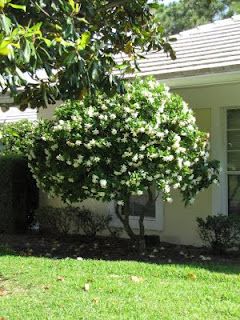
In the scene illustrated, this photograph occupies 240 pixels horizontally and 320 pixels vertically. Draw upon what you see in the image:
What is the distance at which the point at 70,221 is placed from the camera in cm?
1163

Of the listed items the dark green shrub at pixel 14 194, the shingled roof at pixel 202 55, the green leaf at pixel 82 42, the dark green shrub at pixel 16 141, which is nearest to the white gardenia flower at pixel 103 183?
the shingled roof at pixel 202 55

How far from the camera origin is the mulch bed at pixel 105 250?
896cm

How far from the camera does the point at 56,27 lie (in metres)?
5.17

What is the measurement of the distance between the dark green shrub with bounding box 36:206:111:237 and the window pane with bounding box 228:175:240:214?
2319mm

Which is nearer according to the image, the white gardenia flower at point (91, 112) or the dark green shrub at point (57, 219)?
the white gardenia flower at point (91, 112)

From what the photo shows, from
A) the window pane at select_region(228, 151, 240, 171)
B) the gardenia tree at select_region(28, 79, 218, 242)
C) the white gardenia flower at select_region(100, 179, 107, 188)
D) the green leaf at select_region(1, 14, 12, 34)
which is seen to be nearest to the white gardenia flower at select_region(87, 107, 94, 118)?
the gardenia tree at select_region(28, 79, 218, 242)

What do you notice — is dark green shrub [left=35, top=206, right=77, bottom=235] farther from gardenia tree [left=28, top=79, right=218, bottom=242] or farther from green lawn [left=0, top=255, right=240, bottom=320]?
green lawn [left=0, top=255, right=240, bottom=320]

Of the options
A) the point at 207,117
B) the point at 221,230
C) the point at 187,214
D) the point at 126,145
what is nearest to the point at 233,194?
the point at 187,214

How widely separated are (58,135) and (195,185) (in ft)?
7.11

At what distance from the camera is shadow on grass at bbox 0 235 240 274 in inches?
336

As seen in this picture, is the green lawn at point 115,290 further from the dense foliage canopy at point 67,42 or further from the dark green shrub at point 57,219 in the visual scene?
the dark green shrub at point 57,219

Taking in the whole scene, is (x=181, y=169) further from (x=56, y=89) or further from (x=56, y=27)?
(x=56, y=27)

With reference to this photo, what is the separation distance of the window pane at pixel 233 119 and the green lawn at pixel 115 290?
2.81m

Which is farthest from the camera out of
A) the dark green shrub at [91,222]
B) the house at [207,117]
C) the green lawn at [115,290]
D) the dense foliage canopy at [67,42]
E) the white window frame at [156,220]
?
the dark green shrub at [91,222]
